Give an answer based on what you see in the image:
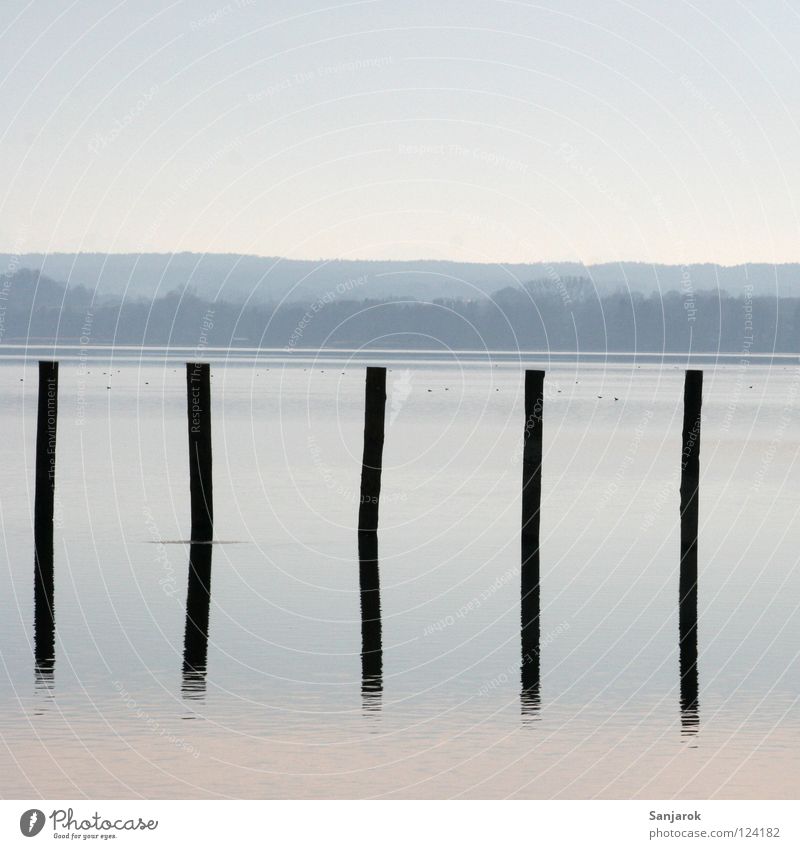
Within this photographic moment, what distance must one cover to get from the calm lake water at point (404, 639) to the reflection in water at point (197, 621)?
16 cm

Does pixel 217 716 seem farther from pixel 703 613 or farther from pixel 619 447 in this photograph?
pixel 619 447

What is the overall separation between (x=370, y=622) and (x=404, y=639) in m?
1.20

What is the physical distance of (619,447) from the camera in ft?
189

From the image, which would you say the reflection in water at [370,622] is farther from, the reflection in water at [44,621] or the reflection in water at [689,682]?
the reflection in water at [44,621]

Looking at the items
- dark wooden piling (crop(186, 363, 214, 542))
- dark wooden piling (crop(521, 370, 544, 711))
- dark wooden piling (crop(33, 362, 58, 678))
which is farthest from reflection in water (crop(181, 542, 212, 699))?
dark wooden piling (crop(521, 370, 544, 711))

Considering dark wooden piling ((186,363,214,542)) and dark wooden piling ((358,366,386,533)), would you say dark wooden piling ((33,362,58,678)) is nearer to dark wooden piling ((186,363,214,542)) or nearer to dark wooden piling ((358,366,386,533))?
dark wooden piling ((186,363,214,542))

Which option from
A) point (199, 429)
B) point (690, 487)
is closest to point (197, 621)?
point (199, 429)

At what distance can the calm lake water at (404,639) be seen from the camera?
45.8 ft

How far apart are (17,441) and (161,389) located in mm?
52415
